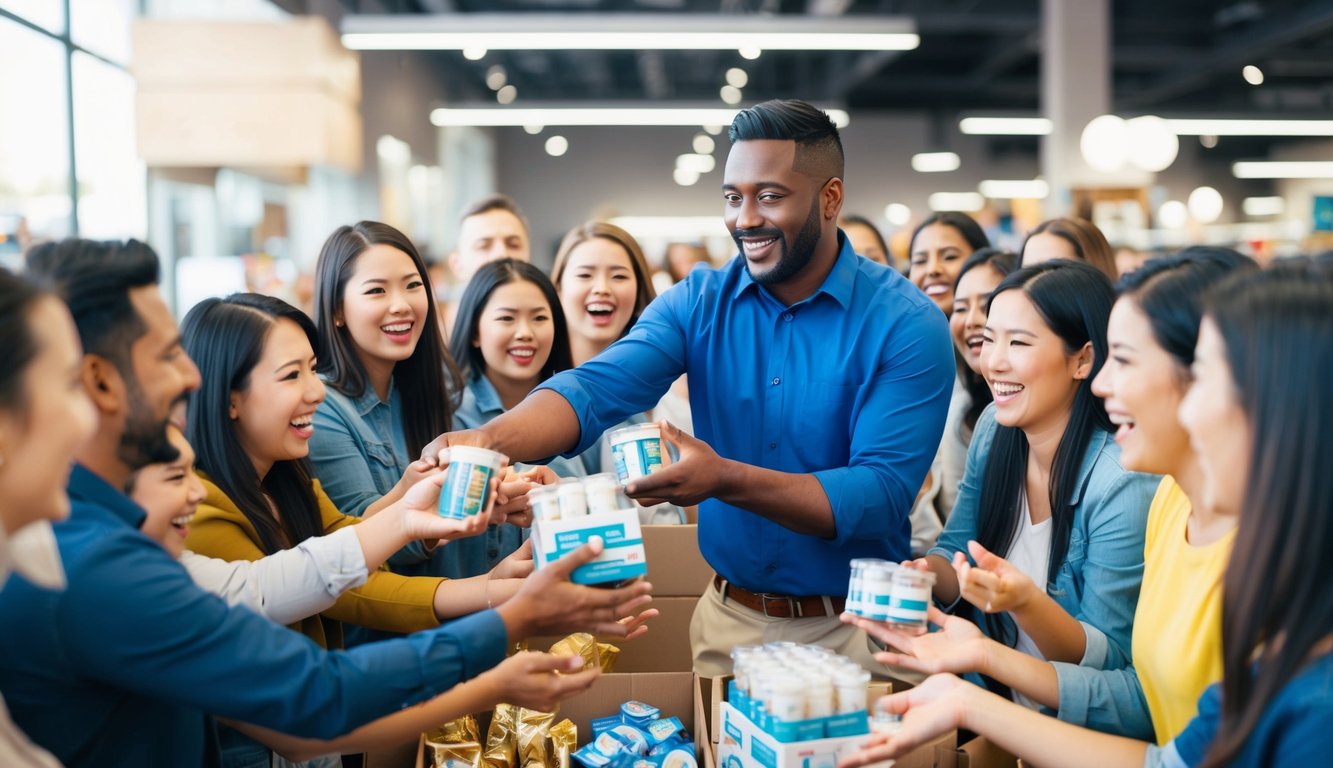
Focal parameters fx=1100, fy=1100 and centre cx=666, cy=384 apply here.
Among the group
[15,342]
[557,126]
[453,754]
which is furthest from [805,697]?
[557,126]

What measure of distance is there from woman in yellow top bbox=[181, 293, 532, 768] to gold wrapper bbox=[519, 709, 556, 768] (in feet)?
0.83

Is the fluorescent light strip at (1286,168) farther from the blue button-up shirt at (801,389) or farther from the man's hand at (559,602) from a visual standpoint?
the man's hand at (559,602)

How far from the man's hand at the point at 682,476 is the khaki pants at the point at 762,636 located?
1.78 ft

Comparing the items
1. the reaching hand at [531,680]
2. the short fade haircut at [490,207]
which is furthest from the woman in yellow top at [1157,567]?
the short fade haircut at [490,207]

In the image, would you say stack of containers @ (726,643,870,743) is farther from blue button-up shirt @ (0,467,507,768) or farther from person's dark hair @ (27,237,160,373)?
person's dark hair @ (27,237,160,373)

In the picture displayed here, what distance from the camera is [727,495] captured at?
2.12 meters

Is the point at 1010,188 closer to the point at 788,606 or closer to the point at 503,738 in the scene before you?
the point at 788,606

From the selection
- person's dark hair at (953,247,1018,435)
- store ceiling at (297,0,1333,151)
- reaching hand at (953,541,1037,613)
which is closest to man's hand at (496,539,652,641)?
reaching hand at (953,541,1037,613)

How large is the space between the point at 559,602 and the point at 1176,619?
100 cm

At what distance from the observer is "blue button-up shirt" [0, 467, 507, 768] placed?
1509 mm

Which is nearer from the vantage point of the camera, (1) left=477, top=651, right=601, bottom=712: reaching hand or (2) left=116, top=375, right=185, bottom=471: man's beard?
(2) left=116, top=375, right=185, bottom=471: man's beard

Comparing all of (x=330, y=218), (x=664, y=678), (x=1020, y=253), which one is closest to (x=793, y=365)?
(x=664, y=678)

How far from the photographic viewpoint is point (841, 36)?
853 centimetres

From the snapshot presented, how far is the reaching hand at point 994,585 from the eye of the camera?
1896mm
